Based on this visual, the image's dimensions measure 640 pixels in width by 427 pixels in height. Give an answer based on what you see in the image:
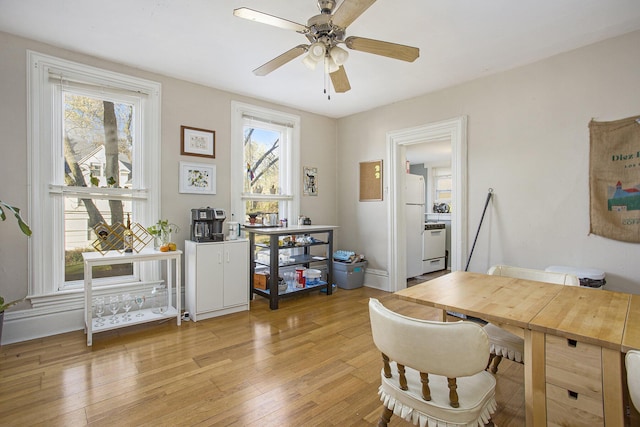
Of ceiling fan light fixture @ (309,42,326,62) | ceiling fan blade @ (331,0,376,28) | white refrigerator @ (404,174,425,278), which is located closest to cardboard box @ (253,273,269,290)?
white refrigerator @ (404,174,425,278)

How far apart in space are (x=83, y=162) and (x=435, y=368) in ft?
11.7

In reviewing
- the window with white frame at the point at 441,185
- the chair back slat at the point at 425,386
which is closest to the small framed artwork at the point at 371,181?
the window with white frame at the point at 441,185

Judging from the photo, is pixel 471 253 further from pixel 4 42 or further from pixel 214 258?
pixel 4 42

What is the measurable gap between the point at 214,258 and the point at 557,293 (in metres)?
2.92

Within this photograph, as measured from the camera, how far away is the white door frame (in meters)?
3.65

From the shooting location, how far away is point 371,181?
4.70 m

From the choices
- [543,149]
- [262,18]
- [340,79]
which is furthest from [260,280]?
[543,149]

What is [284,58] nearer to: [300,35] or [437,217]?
[300,35]

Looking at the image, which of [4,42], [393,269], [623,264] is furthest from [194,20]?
[623,264]

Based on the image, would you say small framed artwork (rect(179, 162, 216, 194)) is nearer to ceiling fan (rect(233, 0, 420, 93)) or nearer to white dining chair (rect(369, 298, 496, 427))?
ceiling fan (rect(233, 0, 420, 93))

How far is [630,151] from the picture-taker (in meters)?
2.59

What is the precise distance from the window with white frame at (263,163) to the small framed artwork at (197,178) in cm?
28

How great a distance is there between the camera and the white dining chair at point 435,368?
3.49ft

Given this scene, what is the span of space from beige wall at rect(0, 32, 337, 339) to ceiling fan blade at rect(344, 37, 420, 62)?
7.49 ft
